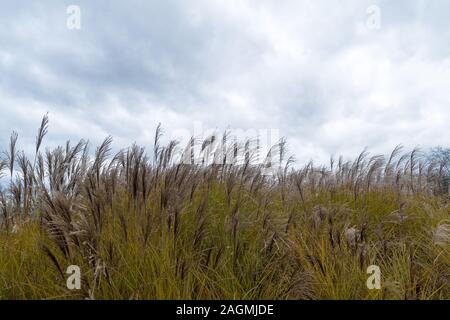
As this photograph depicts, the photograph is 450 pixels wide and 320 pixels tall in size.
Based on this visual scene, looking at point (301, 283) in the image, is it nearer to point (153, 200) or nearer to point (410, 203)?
point (153, 200)

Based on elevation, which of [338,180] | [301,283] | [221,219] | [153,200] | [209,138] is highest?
[209,138]

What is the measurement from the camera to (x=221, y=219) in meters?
2.88

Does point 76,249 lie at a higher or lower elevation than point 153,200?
lower

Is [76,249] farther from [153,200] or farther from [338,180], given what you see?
[338,180]

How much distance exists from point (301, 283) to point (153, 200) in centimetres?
146

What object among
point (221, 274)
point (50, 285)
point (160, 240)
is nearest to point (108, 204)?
point (160, 240)

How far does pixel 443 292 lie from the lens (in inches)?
→ 97.4

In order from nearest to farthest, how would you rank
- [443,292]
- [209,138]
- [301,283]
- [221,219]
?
1. [301,283]
2. [443,292]
3. [221,219]
4. [209,138]
